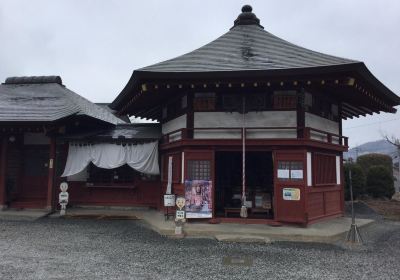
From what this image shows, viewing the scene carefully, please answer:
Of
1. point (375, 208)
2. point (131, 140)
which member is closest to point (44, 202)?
point (131, 140)

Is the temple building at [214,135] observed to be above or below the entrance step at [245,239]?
above

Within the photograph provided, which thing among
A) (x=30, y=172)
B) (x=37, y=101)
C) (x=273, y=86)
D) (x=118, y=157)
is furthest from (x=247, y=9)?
(x=30, y=172)

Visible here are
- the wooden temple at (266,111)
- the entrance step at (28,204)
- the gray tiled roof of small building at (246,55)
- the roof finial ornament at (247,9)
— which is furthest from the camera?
the roof finial ornament at (247,9)

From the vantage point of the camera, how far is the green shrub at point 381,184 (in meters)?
20.5

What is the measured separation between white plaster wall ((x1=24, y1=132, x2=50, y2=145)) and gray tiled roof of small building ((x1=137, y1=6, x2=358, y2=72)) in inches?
242

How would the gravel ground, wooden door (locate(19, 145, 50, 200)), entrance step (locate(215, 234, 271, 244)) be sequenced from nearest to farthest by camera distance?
1. the gravel ground
2. entrance step (locate(215, 234, 271, 244))
3. wooden door (locate(19, 145, 50, 200))

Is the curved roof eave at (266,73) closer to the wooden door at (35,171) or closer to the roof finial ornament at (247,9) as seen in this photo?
the roof finial ornament at (247,9)

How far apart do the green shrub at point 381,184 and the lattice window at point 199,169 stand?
14373 mm

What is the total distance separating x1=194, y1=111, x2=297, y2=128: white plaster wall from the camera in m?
10.1

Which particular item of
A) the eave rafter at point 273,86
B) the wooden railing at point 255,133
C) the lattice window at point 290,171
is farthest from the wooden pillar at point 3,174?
the lattice window at point 290,171

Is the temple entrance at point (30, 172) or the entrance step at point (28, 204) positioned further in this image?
the temple entrance at point (30, 172)

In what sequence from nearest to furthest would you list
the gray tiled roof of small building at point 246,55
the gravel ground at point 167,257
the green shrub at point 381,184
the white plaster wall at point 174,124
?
the gravel ground at point 167,257
the gray tiled roof of small building at point 246,55
the white plaster wall at point 174,124
the green shrub at point 381,184

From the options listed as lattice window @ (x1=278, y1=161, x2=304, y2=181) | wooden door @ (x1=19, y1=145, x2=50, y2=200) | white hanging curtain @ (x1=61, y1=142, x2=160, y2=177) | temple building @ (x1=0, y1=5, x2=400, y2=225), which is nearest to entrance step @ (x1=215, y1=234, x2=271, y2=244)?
temple building @ (x1=0, y1=5, x2=400, y2=225)

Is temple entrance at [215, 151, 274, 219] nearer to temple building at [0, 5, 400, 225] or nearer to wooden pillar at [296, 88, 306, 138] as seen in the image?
temple building at [0, 5, 400, 225]
